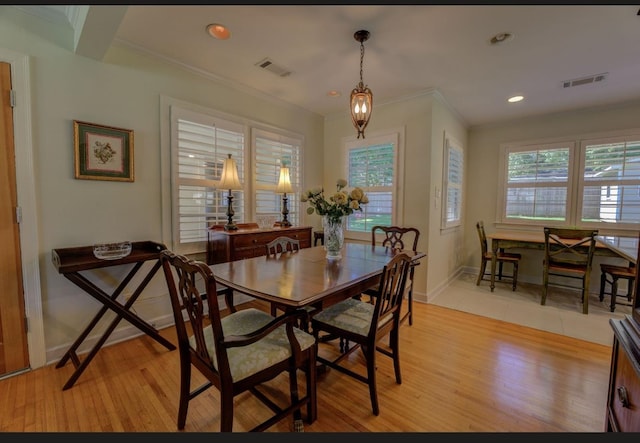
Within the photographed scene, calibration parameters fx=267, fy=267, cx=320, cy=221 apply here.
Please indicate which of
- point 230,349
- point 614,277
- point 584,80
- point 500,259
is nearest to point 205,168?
point 230,349

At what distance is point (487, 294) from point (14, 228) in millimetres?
5006

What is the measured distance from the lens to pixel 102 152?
2256 millimetres

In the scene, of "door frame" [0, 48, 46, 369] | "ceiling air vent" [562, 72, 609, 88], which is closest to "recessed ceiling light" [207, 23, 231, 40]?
"door frame" [0, 48, 46, 369]

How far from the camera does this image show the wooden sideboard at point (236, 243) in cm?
269

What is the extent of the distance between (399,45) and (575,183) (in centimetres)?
364

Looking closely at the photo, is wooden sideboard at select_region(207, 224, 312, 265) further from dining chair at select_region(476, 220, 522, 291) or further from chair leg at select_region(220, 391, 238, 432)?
dining chair at select_region(476, 220, 522, 291)

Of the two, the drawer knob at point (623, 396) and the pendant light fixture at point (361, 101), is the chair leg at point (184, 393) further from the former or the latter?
the pendant light fixture at point (361, 101)

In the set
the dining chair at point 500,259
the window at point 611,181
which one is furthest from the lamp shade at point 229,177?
the window at point 611,181

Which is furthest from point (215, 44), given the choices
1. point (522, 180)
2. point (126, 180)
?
point (522, 180)

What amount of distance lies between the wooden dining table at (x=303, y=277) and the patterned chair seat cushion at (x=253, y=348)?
9.8 inches

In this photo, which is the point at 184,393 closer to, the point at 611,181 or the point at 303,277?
the point at 303,277

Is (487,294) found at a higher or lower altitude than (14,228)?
lower

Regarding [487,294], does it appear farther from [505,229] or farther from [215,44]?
[215,44]

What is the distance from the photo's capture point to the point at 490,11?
6.25ft
